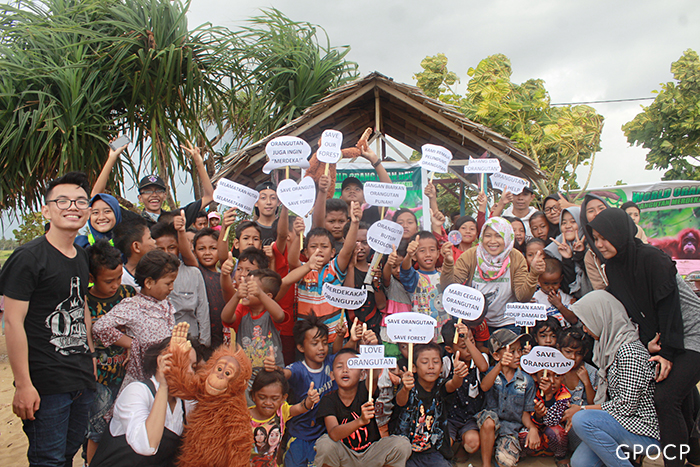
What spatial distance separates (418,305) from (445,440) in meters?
1.06

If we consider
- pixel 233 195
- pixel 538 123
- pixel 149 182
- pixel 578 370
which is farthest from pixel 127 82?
pixel 538 123

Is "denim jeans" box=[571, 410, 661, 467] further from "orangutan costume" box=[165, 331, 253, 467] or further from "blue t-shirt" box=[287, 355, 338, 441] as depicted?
"orangutan costume" box=[165, 331, 253, 467]

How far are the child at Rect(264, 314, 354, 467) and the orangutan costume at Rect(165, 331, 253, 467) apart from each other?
0.83 metres

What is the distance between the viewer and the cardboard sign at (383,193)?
3.50m

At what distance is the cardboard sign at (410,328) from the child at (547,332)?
119 centimetres

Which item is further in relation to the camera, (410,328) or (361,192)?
(361,192)

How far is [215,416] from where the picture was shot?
2191 mm

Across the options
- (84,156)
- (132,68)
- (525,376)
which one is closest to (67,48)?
(132,68)

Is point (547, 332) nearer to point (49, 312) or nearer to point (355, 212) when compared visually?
point (355, 212)

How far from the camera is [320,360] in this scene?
10.3ft

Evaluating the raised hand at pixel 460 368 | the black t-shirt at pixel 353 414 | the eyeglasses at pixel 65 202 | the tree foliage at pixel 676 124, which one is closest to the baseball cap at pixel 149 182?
the eyeglasses at pixel 65 202

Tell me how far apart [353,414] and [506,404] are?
1341 mm

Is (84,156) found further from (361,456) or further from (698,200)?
(698,200)

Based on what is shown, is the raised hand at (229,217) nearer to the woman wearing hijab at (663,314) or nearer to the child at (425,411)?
the child at (425,411)
